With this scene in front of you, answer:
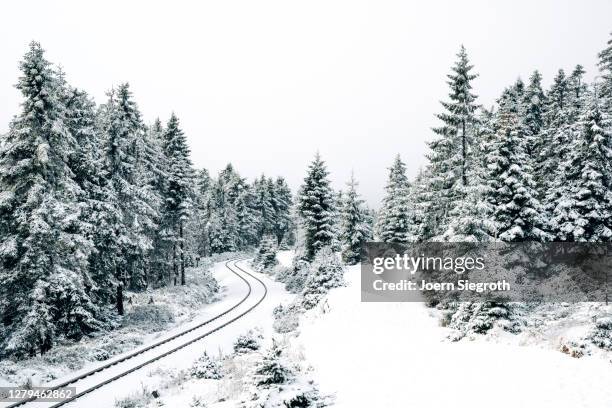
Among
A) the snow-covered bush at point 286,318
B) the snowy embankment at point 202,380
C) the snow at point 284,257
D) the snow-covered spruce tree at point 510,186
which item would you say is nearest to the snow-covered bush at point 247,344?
the snowy embankment at point 202,380

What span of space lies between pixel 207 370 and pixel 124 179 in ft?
53.3

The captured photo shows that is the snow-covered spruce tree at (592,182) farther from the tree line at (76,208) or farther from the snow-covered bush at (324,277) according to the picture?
the tree line at (76,208)

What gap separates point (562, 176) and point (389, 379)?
19985 millimetres

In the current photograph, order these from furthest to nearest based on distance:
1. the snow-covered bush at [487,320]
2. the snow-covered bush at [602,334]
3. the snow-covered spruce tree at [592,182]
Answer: the snow-covered spruce tree at [592,182], the snow-covered bush at [487,320], the snow-covered bush at [602,334]

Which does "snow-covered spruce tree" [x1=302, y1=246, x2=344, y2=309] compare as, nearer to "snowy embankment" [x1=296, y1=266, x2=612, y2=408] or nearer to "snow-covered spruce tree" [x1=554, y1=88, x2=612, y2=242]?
A: "snowy embankment" [x1=296, y1=266, x2=612, y2=408]

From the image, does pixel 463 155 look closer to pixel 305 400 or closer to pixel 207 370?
pixel 305 400

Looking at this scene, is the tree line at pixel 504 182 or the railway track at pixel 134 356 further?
the tree line at pixel 504 182

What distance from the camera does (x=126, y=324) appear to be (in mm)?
26375

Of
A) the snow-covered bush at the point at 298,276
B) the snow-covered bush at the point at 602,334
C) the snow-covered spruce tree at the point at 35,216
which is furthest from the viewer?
the snow-covered bush at the point at 298,276

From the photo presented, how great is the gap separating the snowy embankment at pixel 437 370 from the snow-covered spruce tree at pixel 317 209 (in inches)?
→ 705

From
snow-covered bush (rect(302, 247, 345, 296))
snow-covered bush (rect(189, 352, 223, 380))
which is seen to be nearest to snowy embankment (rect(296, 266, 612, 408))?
snow-covered bush (rect(189, 352, 223, 380))

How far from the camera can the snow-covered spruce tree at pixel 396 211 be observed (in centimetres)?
3981

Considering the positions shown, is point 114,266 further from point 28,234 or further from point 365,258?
point 365,258

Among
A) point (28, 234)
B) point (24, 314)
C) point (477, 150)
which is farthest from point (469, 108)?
point (24, 314)
